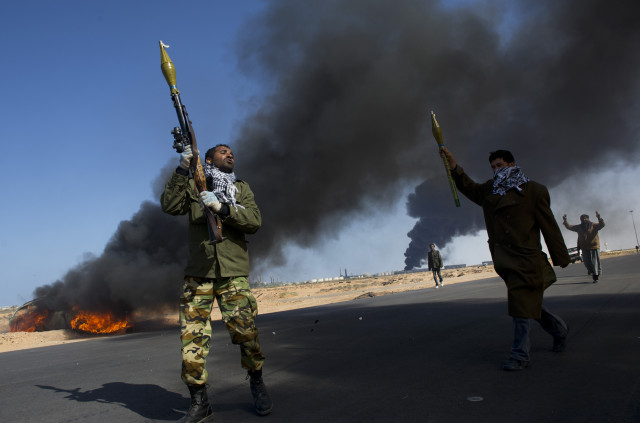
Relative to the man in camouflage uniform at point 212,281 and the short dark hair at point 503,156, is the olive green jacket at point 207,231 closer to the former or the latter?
the man in camouflage uniform at point 212,281

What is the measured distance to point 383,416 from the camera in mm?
2383

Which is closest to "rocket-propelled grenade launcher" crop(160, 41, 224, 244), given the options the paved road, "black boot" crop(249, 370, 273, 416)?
"black boot" crop(249, 370, 273, 416)

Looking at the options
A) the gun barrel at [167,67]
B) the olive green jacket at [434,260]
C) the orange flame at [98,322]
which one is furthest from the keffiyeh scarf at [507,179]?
the orange flame at [98,322]

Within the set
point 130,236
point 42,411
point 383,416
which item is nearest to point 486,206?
point 383,416

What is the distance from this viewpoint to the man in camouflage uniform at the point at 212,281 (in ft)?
8.50

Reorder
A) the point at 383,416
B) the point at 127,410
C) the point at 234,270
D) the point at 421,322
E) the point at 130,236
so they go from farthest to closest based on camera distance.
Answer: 1. the point at 130,236
2. the point at 421,322
3. the point at 127,410
4. the point at 234,270
5. the point at 383,416

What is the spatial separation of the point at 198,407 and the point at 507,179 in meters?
2.89

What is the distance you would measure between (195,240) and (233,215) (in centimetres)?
36

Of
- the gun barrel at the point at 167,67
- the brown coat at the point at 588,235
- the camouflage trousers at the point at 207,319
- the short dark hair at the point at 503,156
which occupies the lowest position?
the camouflage trousers at the point at 207,319

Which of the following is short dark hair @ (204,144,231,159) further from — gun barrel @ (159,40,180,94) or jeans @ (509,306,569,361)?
jeans @ (509,306,569,361)

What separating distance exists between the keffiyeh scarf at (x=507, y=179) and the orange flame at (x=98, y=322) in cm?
1563

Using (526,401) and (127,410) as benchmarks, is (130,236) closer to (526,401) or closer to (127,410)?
(127,410)

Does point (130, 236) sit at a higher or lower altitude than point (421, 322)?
higher

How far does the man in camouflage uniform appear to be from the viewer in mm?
2592
